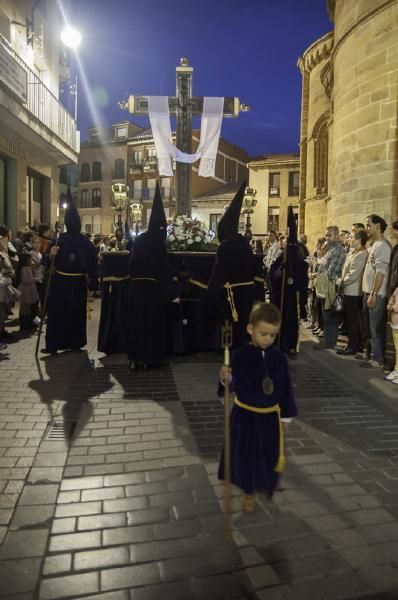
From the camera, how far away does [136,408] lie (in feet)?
16.9

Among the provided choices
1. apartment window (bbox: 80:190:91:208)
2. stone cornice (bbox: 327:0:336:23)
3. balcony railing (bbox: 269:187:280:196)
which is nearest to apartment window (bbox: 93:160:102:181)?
apartment window (bbox: 80:190:91:208)

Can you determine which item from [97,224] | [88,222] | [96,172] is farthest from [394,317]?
[96,172]

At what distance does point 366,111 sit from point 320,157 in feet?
44.6

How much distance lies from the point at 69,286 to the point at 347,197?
7228mm

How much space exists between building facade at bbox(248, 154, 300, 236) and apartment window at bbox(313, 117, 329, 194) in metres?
13.6

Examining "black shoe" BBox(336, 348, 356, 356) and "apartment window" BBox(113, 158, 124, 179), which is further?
"apartment window" BBox(113, 158, 124, 179)

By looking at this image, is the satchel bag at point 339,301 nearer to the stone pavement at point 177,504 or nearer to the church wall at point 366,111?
the stone pavement at point 177,504

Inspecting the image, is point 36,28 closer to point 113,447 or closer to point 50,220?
point 50,220

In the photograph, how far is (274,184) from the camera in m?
38.8

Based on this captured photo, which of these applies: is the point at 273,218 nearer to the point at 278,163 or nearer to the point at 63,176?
the point at 278,163

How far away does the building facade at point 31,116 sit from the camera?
13.2 meters

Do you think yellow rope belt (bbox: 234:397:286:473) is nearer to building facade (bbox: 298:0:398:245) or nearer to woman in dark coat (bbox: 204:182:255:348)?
woman in dark coat (bbox: 204:182:255:348)

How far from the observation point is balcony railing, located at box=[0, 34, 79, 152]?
14.0 meters

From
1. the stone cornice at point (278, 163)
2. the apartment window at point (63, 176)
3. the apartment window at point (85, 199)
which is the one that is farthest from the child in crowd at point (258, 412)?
the apartment window at point (85, 199)
